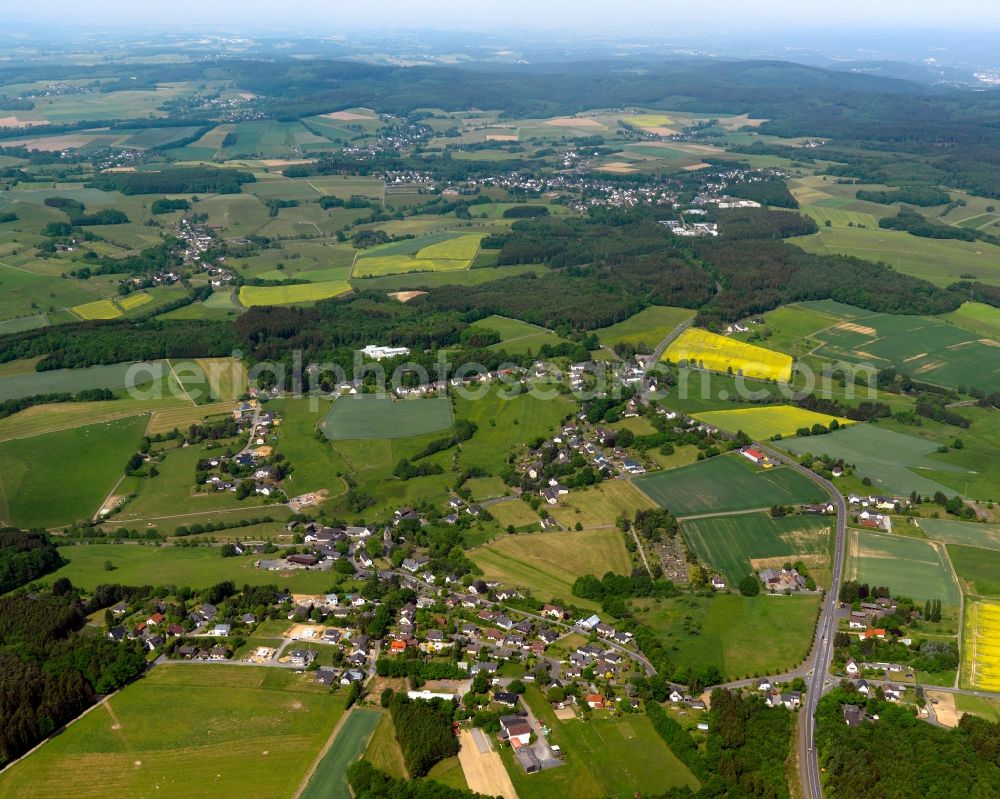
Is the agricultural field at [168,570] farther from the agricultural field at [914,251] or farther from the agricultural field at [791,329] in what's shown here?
the agricultural field at [914,251]

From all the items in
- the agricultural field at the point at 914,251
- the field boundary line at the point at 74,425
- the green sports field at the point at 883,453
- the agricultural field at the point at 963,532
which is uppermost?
the agricultural field at the point at 914,251

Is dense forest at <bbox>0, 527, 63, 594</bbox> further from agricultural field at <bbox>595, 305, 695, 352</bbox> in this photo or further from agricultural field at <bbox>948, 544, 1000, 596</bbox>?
agricultural field at <bbox>595, 305, 695, 352</bbox>

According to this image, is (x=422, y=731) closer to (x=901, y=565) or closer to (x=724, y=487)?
(x=901, y=565)

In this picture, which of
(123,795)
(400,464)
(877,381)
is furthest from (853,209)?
(123,795)

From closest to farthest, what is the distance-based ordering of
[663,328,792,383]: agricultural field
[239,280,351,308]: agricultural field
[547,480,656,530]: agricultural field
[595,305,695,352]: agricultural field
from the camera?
1. [547,480,656,530]: agricultural field
2. [663,328,792,383]: agricultural field
3. [595,305,695,352]: agricultural field
4. [239,280,351,308]: agricultural field

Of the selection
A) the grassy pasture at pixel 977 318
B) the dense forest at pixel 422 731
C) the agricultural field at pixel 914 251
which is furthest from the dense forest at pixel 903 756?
the agricultural field at pixel 914 251

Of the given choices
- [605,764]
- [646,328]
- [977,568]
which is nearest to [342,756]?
[605,764]

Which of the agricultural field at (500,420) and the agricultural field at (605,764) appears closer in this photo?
the agricultural field at (605,764)

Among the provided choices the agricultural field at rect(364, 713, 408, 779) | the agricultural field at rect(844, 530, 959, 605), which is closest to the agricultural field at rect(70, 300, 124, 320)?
the agricultural field at rect(364, 713, 408, 779)
